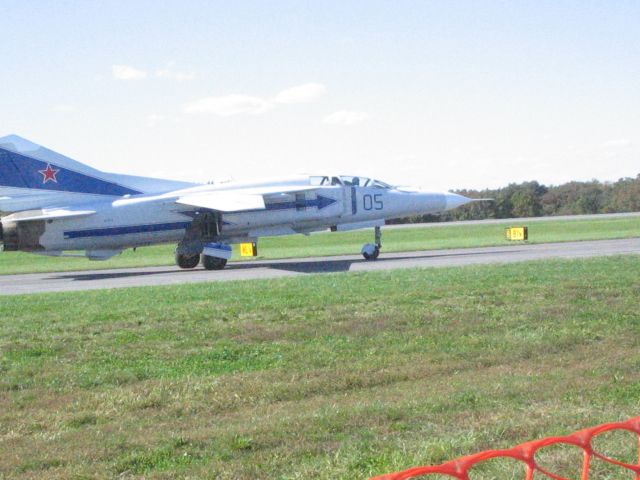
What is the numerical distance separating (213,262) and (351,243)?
64.9ft

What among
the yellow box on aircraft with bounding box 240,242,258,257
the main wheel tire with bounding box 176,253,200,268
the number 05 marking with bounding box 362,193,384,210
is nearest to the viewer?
Result: the main wheel tire with bounding box 176,253,200,268

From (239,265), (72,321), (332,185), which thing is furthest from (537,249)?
(72,321)

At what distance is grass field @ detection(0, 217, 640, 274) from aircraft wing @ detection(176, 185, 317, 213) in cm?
592

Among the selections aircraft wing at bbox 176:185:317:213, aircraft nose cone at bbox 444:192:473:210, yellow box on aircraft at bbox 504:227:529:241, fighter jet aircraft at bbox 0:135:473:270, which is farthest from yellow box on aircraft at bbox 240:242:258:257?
yellow box on aircraft at bbox 504:227:529:241

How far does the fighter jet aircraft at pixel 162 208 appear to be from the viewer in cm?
2708

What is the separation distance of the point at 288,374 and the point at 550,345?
344 cm

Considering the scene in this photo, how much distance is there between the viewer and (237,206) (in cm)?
2700

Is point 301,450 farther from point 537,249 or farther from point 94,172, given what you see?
point 537,249

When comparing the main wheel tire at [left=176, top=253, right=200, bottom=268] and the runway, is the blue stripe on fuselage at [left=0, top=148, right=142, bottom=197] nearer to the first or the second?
the runway

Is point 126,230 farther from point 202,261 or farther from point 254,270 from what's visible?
point 254,270

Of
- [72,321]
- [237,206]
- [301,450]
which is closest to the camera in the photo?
[301,450]

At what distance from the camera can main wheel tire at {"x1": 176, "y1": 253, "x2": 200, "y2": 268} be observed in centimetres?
2914

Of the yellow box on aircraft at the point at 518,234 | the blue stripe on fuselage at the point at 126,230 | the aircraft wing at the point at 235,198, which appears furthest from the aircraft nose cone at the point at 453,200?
the yellow box on aircraft at the point at 518,234

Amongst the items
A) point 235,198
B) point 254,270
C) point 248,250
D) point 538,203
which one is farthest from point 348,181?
point 538,203
